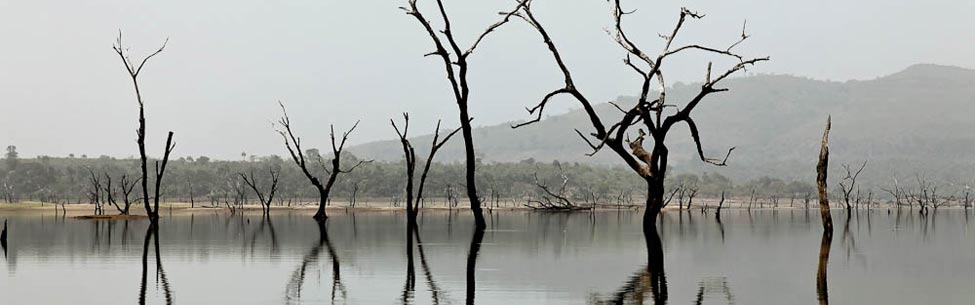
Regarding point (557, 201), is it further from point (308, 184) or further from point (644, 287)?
point (644, 287)

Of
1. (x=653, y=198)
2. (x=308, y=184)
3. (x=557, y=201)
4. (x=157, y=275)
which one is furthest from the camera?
(x=308, y=184)

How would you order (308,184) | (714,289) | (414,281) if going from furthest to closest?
(308,184)
(414,281)
(714,289)

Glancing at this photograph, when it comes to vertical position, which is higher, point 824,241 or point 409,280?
point 824,241

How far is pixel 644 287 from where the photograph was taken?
1848 centimetres

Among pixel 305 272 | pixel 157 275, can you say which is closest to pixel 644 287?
pixel 305 272

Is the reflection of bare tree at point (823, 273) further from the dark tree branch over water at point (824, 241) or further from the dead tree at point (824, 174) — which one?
the dead tree at point (824, 174)

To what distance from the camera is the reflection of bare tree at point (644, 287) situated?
649 inches

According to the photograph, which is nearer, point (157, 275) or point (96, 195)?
point (157, 275)

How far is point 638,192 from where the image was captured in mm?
177250

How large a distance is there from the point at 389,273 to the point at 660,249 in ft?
34.4

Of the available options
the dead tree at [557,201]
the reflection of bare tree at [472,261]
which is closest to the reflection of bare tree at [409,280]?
the reflection of bare tree at [472,261]

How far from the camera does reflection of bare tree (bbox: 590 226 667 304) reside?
16.5 metres

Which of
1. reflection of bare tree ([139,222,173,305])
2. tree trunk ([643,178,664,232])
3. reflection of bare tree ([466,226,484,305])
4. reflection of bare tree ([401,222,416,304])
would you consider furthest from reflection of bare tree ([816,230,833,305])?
reflection of bare tree ([139,222,173,305])

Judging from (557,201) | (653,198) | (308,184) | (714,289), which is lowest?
(714,289)
